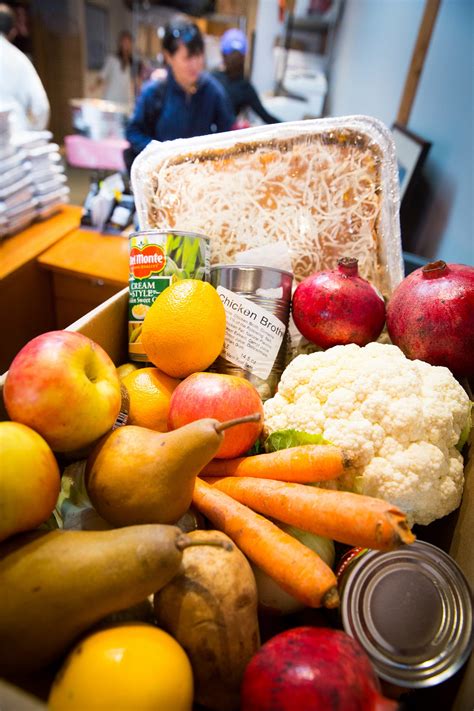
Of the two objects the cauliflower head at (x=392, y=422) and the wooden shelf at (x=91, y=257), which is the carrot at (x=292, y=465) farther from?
the wooden shelf at (x=91, y=257)

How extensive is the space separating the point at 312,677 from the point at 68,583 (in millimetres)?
302

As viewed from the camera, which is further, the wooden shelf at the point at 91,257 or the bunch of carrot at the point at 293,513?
the wooden shelf at the point at 91,257

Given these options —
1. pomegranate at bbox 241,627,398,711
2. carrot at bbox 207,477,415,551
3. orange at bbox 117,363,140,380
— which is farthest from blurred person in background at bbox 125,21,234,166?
pomegranate at bbox 241,627,398,711

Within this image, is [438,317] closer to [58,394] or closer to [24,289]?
[58,394]

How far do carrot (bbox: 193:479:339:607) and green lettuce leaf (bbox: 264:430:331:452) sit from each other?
6.1 inches

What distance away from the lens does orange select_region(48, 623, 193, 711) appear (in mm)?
488

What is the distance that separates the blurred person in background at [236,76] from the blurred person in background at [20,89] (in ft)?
4.33

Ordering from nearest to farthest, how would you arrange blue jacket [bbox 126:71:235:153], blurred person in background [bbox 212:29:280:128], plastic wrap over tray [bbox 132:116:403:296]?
1. plastic wrap over tray [bbox 132:116:403:296]
2. blue jacket [bbox 126:71:235:153]
3. blurred person in background [bbox 212:29:280:128]

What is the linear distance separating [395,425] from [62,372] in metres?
0.58

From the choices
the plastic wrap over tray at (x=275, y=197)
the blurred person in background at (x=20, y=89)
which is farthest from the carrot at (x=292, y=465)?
the blurred person in background at (x=20, y=89)

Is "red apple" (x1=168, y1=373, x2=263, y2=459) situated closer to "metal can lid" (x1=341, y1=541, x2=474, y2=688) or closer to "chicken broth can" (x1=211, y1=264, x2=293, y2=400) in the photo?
"chicken broth can" (x1=211, y1=264, x2=293, y2=400)

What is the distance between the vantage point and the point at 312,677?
0.52m

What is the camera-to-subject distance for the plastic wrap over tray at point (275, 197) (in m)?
1.21

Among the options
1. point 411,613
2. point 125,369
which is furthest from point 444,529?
point 125,369
